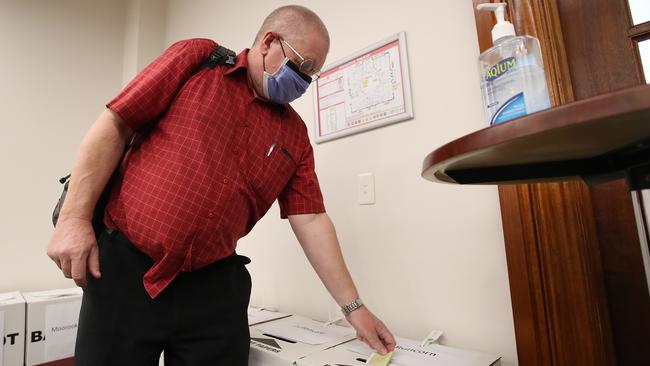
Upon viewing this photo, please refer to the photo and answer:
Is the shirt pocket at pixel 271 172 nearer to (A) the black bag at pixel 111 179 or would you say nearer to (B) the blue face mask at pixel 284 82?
(B) the blue face mask at pixel 284 82

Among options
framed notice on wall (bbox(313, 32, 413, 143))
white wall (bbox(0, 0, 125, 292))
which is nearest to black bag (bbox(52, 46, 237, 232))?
framed notice on wall (bbox(313, 32, 413, 143))

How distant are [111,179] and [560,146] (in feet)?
2.59

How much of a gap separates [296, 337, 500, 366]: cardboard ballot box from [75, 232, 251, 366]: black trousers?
0.19 metres

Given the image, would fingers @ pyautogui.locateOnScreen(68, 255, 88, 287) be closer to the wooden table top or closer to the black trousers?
the black trousers

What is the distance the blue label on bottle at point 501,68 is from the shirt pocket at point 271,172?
0.51 metres

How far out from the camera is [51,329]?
1340 millimetres

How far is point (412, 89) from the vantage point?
1.03 m

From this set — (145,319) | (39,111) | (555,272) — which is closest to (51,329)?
(145,319)

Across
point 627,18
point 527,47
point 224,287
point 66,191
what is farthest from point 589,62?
point 66,191

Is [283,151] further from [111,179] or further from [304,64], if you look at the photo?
[111,179]

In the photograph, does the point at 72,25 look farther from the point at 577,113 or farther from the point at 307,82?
the point at 577,113

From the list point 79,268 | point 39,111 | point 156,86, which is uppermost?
point 39,111

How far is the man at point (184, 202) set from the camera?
662mm

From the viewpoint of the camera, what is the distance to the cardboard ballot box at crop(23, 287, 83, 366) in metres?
1.30
